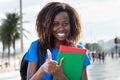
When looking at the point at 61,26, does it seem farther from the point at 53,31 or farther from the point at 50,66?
the point at 50,66

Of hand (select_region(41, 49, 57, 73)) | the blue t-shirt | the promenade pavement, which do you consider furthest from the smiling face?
the promenade pavement

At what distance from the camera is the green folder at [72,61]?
10.3ft

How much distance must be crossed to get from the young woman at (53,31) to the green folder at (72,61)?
8 centimetres

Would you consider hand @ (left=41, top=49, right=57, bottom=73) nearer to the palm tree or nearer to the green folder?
the green folder

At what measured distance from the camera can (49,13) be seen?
327cm

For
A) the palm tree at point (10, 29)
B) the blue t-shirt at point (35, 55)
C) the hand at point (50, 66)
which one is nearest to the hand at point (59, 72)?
the hand at point (50, 66)

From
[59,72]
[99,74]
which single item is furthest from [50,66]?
[99,74]

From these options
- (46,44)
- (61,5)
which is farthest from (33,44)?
(61,5)

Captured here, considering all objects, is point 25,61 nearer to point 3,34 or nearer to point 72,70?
point 72,70

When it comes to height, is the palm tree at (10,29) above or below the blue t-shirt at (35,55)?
below

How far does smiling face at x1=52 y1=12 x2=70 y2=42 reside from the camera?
3234 mm

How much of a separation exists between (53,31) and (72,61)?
0.76 ft

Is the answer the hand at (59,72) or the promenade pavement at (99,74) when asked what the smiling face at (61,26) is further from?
the promenade pavement at (99,74)

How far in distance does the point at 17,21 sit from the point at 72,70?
76.1m
